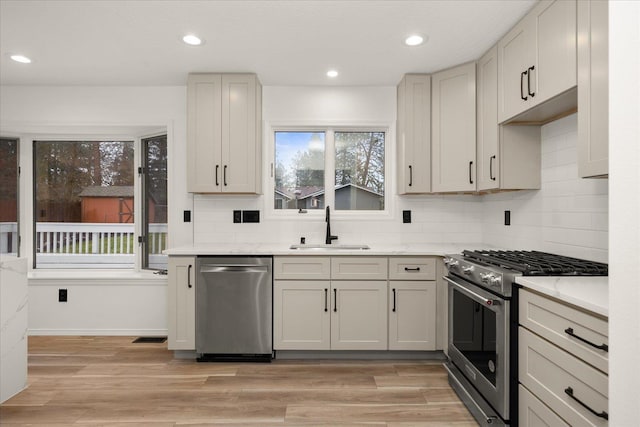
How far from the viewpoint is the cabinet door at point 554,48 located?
1.83 metres

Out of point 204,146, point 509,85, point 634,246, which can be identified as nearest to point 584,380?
point 634,246

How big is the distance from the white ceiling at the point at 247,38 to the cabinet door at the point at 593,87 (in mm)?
616

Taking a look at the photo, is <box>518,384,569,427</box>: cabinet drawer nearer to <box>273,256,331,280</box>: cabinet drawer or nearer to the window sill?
<box>273,256,331,280</box>: cabinet drawer

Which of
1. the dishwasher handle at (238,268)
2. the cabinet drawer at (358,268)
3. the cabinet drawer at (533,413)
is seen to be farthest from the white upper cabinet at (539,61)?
the dishwasher handle at (238,268)

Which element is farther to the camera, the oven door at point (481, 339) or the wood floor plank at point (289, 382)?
the wood floor plank at point (289, 382)

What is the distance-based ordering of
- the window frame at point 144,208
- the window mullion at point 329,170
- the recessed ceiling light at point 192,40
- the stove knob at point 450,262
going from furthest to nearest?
the window frame at point 144,208
the window mullion at point 329,170
the recessed ceiling light at point 192,40
the stove knob at point 450,262

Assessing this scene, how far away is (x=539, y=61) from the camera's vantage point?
209 cm

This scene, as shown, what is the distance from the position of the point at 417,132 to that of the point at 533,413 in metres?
2.27

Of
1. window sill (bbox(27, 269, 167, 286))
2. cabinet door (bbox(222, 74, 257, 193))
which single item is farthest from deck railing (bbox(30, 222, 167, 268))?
cabinet door (bbox(222, 74, 257, 193))

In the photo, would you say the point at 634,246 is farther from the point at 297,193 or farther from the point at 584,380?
the point at 297,193

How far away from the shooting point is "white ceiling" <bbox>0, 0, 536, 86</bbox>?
224 cm

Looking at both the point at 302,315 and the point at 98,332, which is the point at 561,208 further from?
the point at 98,332

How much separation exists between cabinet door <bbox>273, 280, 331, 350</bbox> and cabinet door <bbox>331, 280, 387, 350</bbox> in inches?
2.8

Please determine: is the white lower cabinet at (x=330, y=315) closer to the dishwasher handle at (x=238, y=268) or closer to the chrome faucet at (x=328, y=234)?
the dishwasher handle at (x=238, y=268)
